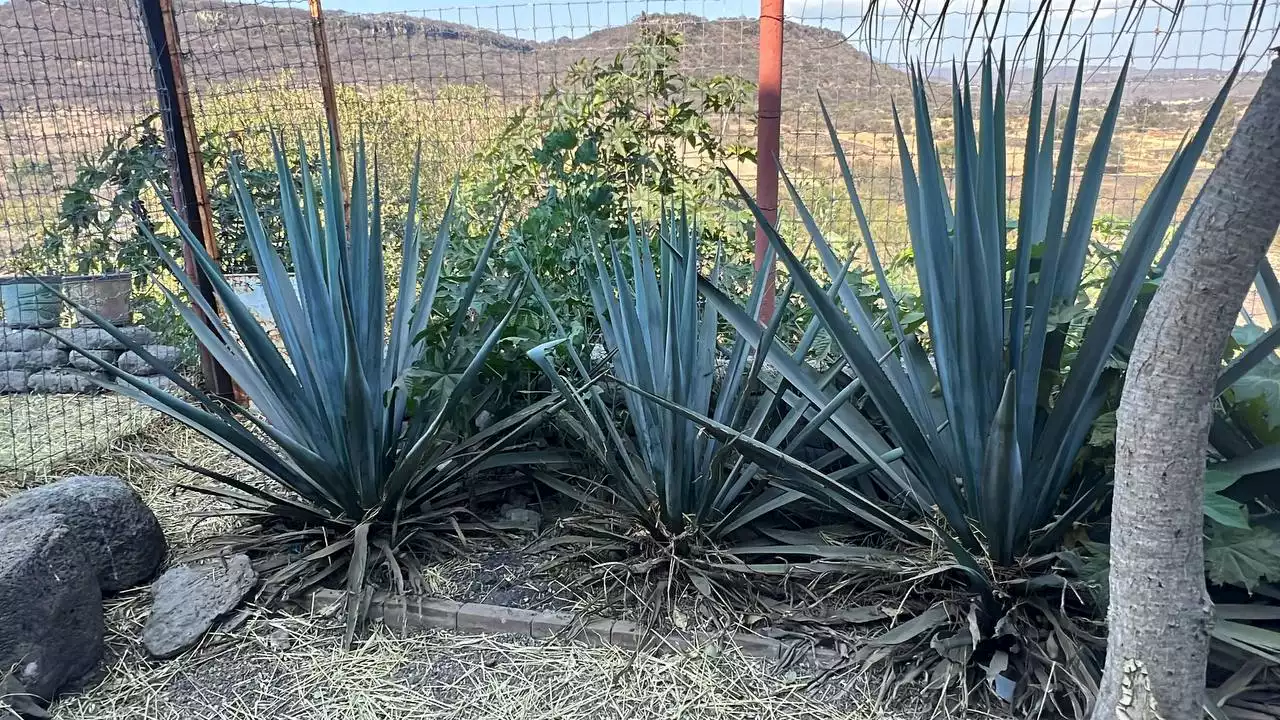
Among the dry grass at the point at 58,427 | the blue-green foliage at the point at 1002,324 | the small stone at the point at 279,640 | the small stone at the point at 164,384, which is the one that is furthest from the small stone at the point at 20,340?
the blue-green foliage at the point at 1002,324

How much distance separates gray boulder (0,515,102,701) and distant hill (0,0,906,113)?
1828 millimetres

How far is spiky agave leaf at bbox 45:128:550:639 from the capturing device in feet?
7.18

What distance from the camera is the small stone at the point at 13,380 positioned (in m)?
3.85

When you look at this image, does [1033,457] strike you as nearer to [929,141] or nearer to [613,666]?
[929,141]

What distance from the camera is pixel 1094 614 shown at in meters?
1.71

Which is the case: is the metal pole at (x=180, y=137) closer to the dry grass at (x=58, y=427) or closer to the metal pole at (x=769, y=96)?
the dry grass at (x=58, y=427)

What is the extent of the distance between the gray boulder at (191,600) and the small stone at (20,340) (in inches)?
94.3

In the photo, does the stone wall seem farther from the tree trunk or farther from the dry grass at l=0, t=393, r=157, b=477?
the tree trunk

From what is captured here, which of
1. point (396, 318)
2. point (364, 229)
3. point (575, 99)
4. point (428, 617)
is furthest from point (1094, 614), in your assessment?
point (575, 99)

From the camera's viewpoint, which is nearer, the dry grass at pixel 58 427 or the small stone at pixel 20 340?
the dry grass at pixel 58 427

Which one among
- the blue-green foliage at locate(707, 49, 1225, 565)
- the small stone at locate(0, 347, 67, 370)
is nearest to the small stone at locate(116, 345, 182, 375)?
the small stone at locate(0, 347, 67, 370)

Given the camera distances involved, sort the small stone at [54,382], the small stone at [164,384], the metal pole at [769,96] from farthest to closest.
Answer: the small stone at [54,382], the small stone at [164,384], the metal pole at [769,96]

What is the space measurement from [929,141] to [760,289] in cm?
64

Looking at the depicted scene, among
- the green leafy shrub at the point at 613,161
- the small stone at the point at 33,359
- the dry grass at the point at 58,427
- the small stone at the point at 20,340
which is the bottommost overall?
the dry grass at the point at 58,427
